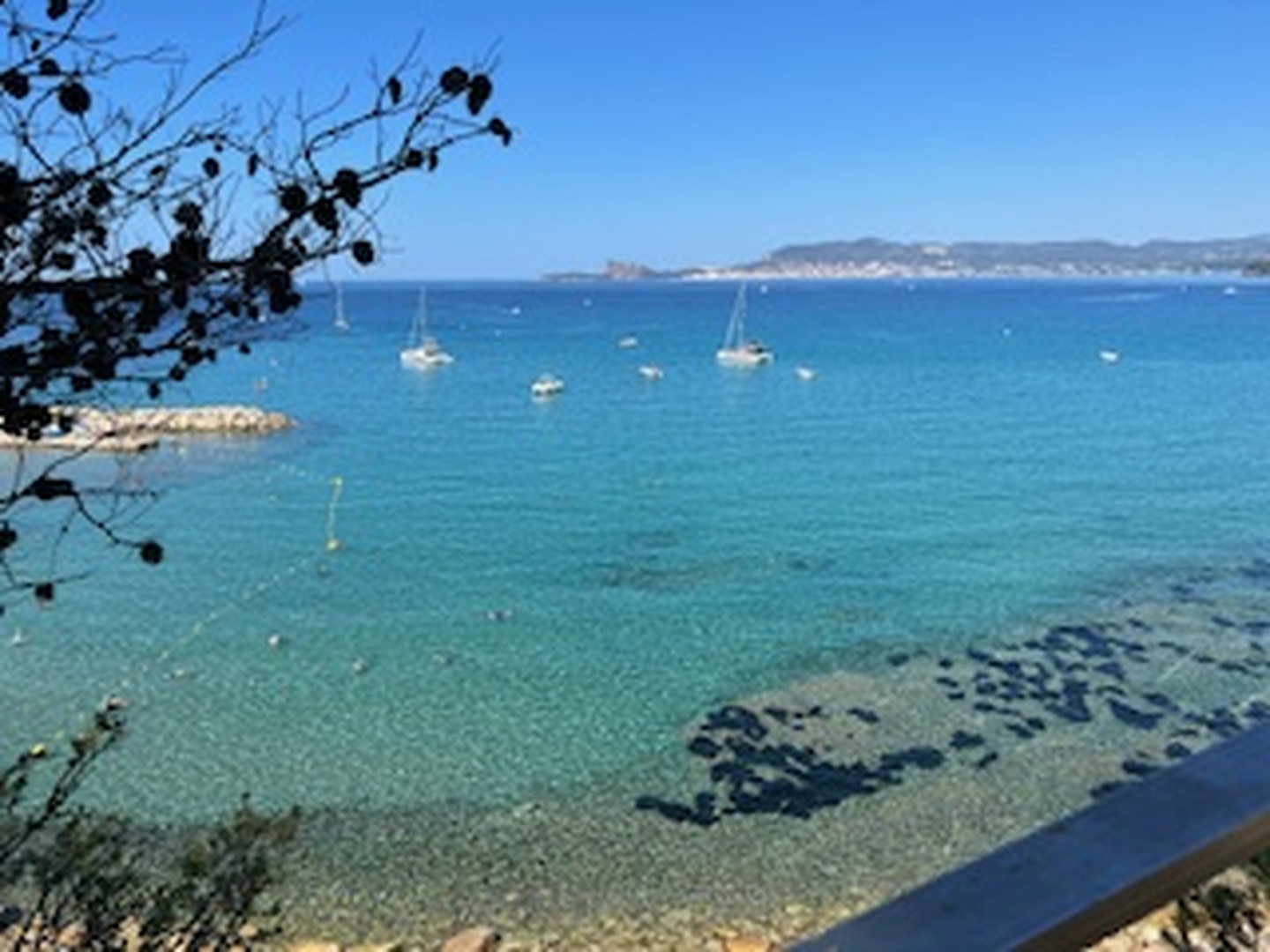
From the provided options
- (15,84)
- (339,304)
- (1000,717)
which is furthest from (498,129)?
(1000,717)

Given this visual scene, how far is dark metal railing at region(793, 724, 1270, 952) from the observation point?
3.57 feet

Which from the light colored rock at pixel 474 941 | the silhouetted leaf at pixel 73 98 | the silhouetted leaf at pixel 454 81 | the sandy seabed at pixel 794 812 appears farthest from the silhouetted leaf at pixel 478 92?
the light colored rock at pixel 474 941

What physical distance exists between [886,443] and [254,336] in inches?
1479

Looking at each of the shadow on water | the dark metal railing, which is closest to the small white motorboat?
the shadow on water

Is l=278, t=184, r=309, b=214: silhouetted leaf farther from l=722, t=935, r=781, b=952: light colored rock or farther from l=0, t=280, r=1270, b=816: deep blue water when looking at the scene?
l=722, t=935, r=781, b=952: light colored rock

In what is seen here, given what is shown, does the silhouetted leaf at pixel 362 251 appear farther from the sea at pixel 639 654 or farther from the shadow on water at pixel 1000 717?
the shadow on water at pixel 1000 717

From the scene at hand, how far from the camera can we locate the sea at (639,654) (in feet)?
35.4

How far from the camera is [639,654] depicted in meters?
16.9

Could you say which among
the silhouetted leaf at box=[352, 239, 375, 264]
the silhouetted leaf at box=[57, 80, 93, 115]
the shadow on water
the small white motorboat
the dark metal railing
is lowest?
the small white motorboat

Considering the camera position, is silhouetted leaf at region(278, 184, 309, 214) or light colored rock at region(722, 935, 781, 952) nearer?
silhouetted leaf at region(278, 184, 309, 214)

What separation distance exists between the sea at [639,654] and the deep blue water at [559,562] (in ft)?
0.33

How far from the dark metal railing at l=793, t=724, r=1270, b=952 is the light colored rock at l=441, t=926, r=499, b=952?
28.0 ft

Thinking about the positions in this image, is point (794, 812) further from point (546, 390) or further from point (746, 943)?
point (546, 390)

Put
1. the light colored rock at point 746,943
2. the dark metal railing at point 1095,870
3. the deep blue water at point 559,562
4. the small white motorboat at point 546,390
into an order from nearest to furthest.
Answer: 1. the dark metal railing at point 1095,870
2. the light colored rock at point 746,943
3. the deep blue water at point 559,562
4. the small white motorboat at point 546,390
